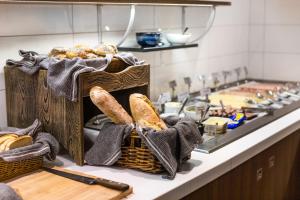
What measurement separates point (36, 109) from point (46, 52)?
301mm

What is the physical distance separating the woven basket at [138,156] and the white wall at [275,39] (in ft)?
6.42

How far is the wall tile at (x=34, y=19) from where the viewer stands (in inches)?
62.4

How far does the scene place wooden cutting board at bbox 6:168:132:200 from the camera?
3.81 feet

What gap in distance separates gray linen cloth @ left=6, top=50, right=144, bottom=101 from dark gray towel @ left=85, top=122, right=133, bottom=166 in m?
0.15

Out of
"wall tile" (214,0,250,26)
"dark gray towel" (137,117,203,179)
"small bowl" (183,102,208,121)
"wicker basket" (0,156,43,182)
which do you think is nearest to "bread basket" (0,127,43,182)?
"wicker basket" (0,156,43,182)

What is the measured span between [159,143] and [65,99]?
35cm

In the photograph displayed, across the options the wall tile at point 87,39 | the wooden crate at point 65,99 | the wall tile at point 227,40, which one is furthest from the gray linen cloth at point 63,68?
the wall tile at point 227,40

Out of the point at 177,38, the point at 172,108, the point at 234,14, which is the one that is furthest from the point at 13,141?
the point at 234,14

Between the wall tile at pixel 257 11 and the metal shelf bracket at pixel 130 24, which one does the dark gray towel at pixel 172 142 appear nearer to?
the metal shelf bracket at pixel 130 24

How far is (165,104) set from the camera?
2.16 m

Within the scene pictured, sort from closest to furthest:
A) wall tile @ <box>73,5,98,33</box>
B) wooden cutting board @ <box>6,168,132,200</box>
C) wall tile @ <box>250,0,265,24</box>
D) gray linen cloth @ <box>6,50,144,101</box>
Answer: wooden cutting board @ <box>6,168,132,200</box>, gray linen cloth @ <box>6,50,144,101</box>, wall tile @ <box>73,5,98,33</box>, wall tile @ <box>250,0,265,24</box>

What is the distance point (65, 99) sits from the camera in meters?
1.42

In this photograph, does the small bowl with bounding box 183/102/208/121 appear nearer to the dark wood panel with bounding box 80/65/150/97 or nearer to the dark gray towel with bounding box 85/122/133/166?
the dark wood panel with bounding box 80/65/150/97

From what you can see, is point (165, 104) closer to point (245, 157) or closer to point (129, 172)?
point (245, 157)
